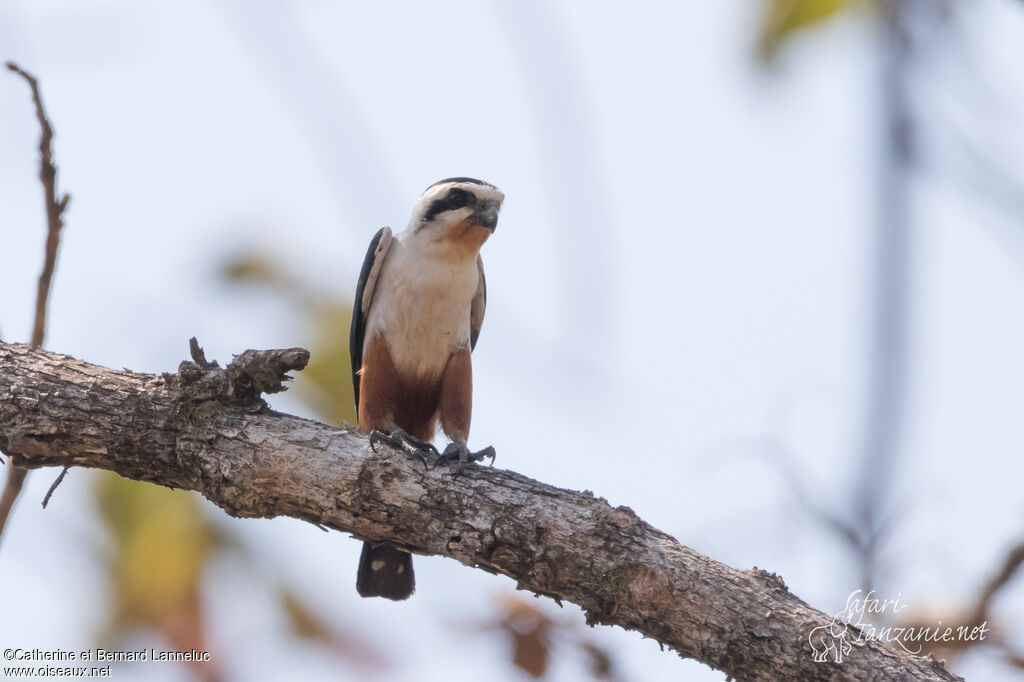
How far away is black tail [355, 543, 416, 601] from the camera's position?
675 cm

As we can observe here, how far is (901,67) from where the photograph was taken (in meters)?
1.79

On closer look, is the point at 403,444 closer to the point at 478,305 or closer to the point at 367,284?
the point at 367,284

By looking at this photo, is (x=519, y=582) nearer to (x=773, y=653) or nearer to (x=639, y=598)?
(x=639, y=598)

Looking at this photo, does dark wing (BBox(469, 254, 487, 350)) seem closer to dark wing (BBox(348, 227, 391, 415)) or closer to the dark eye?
the dark eye

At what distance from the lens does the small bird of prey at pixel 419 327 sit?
6812 millimetres

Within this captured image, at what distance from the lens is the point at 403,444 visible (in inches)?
225

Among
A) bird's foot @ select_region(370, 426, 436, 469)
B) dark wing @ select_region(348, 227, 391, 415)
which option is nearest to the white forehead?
dark wing @ select_region(348, 227, 391, 415)

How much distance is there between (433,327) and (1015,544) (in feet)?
14.3

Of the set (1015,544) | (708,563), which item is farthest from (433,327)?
(1015,544)

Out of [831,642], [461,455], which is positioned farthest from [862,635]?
[461,455]

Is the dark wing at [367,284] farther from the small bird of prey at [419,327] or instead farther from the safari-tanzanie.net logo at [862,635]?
the safari-tanzanie.net logo at [862,635]

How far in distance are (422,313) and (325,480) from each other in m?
2.38

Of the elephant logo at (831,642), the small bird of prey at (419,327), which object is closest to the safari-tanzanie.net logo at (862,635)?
the elephant logo at (831,642)

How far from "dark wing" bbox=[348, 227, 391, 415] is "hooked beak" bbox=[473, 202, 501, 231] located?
2.55ft
